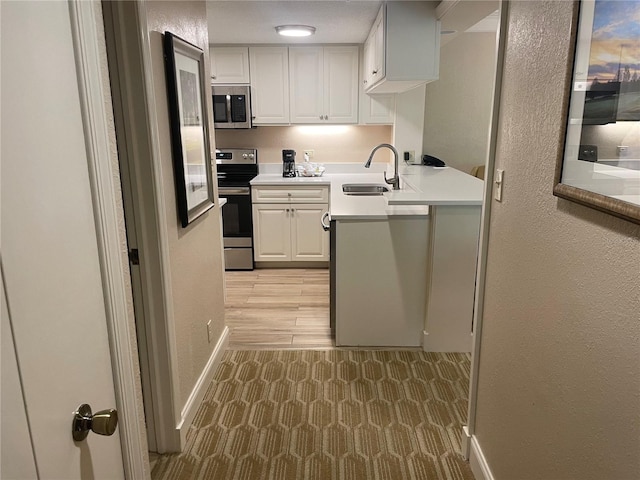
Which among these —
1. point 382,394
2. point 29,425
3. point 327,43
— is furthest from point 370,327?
point 327,43

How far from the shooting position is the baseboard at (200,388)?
2286 millimetres

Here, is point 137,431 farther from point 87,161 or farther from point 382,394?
point 382,394

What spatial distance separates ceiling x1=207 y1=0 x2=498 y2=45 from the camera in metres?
3.00

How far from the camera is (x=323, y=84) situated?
192 inches

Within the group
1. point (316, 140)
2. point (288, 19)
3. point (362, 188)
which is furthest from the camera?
point (316, 140)

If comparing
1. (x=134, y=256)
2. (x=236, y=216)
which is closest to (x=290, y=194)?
(x=236, y=216)

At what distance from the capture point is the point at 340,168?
5.40 m

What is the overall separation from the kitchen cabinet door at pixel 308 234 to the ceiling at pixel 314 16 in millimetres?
1666

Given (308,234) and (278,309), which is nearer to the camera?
(278,309)

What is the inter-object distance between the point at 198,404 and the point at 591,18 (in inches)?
94.4

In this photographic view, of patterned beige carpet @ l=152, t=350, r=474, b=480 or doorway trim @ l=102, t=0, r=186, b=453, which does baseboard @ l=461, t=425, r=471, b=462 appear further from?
doorway trim @ l=102, t=0, r=186, b=453

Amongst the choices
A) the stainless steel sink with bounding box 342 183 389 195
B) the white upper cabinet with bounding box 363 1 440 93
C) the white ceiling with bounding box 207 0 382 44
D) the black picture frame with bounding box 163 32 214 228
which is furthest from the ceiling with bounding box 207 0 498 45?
the stainless steel sink with bounding box 342 183 389 195

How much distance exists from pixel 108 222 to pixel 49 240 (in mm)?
223

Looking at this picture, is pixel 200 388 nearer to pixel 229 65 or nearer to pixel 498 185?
pixel 498 185
